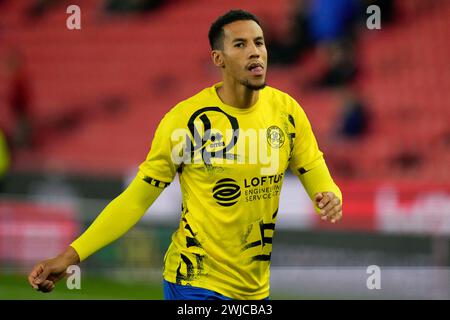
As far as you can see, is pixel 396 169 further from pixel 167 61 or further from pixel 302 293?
pixel 167 61

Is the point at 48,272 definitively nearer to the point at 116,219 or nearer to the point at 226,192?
the point at 116,219

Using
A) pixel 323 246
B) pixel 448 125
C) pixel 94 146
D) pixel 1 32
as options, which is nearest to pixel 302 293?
pixel 323 246

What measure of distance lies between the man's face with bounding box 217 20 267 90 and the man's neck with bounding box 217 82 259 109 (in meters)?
0.05

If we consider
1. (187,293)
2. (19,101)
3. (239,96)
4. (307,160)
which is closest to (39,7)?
(19,101)

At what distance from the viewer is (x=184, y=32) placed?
16.2 meters

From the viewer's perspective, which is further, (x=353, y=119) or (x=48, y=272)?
(x=353, y=119)

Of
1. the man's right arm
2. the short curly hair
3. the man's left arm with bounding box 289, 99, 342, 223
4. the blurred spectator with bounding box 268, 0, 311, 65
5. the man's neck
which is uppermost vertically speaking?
the blurred spectator with bounding box 268, 0, 311, 65

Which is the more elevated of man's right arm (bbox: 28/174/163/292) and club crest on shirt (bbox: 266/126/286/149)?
club crest on shirt (bbox: 266/126/286/149)

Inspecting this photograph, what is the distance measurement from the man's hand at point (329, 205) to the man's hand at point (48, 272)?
129cm

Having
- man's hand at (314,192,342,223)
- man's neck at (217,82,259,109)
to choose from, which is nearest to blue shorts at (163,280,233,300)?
man's hand at (314,192,342,223)

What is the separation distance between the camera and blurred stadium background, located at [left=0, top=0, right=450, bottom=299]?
445 inches

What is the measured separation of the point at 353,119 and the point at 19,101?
5343 millimetres

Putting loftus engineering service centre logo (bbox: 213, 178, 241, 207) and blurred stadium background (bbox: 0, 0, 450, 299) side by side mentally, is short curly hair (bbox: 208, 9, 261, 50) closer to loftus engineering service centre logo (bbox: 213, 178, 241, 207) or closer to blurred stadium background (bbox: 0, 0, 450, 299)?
loftus engineering service centre logo (bbox: 213, 178, 241, 207)

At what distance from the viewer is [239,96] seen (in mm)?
5457
